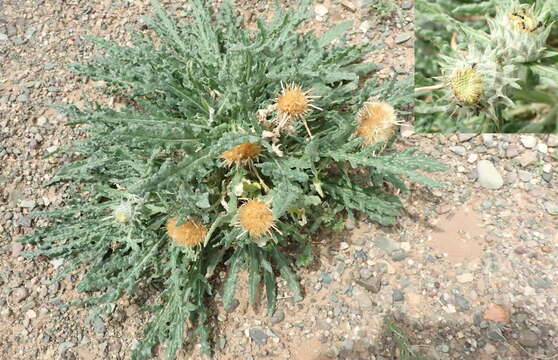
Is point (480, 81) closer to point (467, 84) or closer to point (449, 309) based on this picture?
point (467, 84)

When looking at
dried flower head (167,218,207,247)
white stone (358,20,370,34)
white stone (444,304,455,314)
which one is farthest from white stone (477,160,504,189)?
dried flower head (167,218,207,247)

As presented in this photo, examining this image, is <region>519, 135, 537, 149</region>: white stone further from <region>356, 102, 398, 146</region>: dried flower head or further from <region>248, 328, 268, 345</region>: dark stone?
<region>248, 328, 268, 345</region>: dark stone

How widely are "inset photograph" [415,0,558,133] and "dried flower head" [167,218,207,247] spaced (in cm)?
156

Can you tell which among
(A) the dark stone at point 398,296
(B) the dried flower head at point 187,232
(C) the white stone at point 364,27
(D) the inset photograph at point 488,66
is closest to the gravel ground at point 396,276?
(A) the dark stone at point 398,296

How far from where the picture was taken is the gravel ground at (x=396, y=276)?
3086 mm

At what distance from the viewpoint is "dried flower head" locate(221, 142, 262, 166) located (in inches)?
113

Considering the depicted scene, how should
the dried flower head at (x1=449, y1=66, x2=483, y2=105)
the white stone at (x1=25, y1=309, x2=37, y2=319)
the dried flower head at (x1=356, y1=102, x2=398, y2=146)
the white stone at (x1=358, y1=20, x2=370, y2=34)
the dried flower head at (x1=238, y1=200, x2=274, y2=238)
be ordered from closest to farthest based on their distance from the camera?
the dried flower head at (x1=238, y1=200, x2=274, y2=238)
the dried flower head at (x1=449, y1=66, x2=483, y2=105)
the dried flower head at (x1=356, y1=102, x2=398, y2=146)
the white stone at (x1=25, y1=309, x2=37, y2=319)
the white stone at (x1=358, y1=20, x2=370, y2=34)

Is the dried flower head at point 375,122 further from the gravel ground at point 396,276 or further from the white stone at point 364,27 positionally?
the white stone at point 364,27

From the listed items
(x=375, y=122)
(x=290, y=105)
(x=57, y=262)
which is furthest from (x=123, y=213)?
(x=375, y=122)

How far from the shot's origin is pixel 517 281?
10.3ft

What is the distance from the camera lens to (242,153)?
9.51 ft

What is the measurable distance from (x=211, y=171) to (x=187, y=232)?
43cm

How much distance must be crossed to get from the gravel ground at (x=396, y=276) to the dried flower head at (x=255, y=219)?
73 centimetres

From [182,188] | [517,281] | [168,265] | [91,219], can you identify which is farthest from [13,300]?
[517,281]
